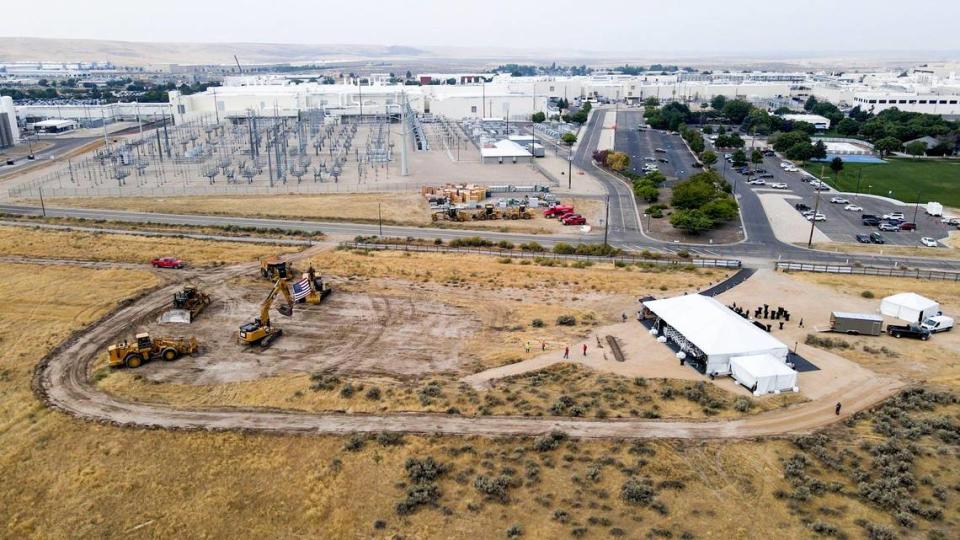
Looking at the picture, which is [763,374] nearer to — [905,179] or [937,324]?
[937,324]

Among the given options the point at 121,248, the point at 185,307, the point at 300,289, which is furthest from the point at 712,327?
the point at 121,248

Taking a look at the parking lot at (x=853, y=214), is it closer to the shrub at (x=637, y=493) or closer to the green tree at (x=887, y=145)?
the green tree at (x=887, y=145)

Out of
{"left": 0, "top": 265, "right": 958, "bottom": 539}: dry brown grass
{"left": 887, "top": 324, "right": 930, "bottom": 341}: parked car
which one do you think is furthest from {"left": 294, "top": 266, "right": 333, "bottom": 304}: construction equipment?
{"left": 887, "top": 324, "right": 930, "bottom": 341}: parked car

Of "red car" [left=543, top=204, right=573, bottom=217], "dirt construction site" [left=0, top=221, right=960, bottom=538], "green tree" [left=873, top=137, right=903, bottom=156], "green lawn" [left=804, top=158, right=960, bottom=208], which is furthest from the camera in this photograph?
"green tree" [left=873, top=137, right=903, bottom=156]

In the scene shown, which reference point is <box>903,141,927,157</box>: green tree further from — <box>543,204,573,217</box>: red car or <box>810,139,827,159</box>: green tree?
<box>543,204,573,217</box>: red car

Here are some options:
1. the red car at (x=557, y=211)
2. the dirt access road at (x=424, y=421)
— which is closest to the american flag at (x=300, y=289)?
the dirt access road at (x=424, y=421)

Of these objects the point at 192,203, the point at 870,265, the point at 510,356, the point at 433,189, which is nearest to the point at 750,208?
the point at 870,265

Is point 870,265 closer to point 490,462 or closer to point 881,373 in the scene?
point 881,373
